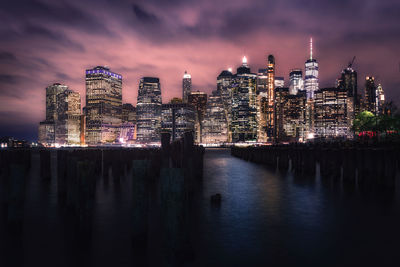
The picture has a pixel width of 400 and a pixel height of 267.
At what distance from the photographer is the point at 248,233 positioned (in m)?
12.8

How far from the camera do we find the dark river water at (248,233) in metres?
9.84

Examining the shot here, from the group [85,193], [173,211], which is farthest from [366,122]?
[173,211]

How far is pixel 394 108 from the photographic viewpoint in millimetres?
91125

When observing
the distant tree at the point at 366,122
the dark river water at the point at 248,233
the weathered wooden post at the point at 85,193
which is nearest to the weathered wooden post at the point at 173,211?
the dark river water at the point at 248,233

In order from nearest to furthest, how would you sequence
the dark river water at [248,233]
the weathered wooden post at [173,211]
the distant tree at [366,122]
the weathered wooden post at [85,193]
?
1. the weathered wooden post at [173,211]
2. the dark river water at [248,233]
3. the weathered wooden post at [85,193]
4. the distant tree at [366,122]

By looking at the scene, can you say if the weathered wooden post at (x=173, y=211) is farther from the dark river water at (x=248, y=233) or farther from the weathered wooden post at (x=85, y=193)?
the weathered wooden post at (x=85, y=193)

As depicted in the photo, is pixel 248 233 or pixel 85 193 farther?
pixel 248 233

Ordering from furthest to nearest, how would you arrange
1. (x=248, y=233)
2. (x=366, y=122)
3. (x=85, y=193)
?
1. (x=366, y=122)
2. (x=248, y=233)
3. (x=85, y=193)

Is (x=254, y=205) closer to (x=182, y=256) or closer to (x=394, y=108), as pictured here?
(x=182, y=256)

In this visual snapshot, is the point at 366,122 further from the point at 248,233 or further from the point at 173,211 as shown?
the point at 173,211

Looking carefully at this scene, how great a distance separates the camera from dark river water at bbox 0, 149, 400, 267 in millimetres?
9844

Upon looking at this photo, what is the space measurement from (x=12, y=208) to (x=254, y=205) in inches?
523

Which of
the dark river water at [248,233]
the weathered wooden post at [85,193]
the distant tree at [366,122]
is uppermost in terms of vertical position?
the distant tree at [366,122]

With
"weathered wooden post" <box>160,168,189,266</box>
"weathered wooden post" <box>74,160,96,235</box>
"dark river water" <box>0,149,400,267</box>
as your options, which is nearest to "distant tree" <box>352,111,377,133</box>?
"dark river water" <box>0,149,400,267</box>
